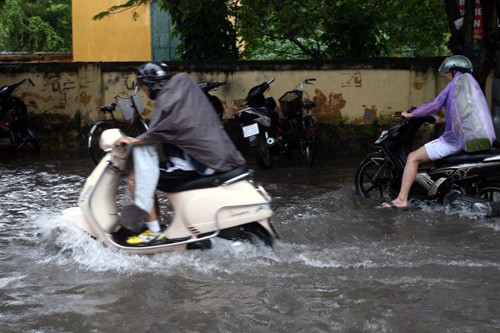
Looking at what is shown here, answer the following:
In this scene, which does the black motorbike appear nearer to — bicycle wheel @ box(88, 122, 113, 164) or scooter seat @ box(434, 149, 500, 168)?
scooter seat @ box(434, 149, 500, 168)

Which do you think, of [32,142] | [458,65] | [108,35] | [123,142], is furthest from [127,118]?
[108,35]

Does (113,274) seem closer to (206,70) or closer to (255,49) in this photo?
(206,70)

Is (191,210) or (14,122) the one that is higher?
(14,122)

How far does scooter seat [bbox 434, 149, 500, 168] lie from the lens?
21.9ft

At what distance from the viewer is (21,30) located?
27219 mm

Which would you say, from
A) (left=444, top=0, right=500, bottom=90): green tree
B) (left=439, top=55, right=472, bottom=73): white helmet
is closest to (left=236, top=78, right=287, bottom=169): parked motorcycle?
(left=444, top=0, right=500, bottom=90): green tree

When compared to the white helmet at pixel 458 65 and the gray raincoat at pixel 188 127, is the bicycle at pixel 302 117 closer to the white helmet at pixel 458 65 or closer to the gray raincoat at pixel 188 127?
the white helmet at pixel 458 65

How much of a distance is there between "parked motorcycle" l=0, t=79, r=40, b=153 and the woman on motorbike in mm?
6221

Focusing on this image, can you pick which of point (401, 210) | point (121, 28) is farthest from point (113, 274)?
point (121, 28)

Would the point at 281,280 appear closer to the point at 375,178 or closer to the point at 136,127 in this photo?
the point at 375,178

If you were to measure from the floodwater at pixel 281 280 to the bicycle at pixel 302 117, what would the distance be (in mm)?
3123

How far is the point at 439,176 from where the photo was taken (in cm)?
699

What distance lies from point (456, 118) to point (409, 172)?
683 mm

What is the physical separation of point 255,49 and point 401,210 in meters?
7.53
